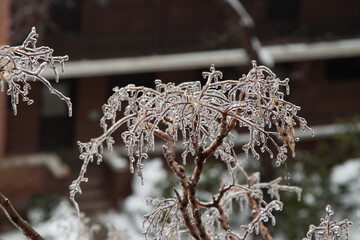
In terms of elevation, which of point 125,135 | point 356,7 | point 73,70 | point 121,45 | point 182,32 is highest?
point 356,7

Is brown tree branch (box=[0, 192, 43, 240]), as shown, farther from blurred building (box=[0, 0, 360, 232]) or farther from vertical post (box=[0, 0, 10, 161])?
blurred building (box=[0, 0, 360, 232])

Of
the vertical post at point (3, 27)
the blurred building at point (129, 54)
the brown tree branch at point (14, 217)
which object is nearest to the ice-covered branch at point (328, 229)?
the brown tree branch at point (14, 217)

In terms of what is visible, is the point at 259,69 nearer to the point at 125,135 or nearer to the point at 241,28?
the point at 125,135

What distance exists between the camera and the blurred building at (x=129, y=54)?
501 inches

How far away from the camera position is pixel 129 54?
42.4 ft

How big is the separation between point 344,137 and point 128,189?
4457 mm

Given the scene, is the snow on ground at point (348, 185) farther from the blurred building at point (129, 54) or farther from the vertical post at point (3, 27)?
the vertical post at point (3, 27)

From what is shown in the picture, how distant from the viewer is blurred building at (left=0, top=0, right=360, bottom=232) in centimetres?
1273

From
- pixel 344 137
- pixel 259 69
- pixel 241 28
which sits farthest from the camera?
pixel 344 137

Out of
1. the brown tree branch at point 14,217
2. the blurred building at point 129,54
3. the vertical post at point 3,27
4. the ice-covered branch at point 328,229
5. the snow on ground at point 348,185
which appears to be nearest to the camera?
the brown tree branch at point 14,217

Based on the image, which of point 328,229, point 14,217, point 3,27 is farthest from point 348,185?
point 14,217

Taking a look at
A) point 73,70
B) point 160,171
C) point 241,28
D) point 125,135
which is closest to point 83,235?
point 125,135

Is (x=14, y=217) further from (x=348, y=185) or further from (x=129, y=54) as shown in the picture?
(x=129, y=54)

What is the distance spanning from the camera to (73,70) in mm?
12422
